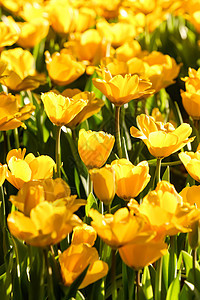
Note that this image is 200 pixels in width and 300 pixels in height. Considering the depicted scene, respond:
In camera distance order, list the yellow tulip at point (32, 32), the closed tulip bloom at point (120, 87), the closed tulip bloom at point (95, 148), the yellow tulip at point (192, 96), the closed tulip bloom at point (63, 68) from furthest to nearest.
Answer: the yellow tulip at point (32, 32), the closed tulip bloom at point (63, 68), the yellow tulip at point (192, 96), the closed tulip bloom at point (120, 87), the closed tulip bloom at point (95, 148)

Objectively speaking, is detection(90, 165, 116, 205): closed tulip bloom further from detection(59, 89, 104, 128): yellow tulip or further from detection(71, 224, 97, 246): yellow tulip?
detection(59, 89, 104, 128): yellow tulip

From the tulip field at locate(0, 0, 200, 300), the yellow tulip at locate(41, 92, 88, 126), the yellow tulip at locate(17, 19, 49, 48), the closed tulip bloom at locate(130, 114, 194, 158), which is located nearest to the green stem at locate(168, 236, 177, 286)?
the tulip field at locate(0, 0, 200, 300)

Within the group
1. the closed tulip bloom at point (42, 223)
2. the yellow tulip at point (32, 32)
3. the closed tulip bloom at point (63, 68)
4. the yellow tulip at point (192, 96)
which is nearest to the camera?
the closed tulip bloom at point (42, 223)

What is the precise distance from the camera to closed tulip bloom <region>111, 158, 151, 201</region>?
122cm

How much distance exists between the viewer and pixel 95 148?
4.41ft

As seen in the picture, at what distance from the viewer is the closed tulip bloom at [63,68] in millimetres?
1932

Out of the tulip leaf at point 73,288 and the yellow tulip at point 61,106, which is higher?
the yellow tulip at point 61,106

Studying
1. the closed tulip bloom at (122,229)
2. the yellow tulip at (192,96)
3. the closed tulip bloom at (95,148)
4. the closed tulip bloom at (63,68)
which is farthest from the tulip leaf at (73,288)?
the closed tulip bloom at (63,68)

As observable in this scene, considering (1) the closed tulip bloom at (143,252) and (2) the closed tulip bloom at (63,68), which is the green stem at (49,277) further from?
(2) the closed tulip bloom at (63,68)

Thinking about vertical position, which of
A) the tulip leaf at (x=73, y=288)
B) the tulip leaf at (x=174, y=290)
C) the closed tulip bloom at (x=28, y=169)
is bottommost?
the tulip leaf at (x=174, y=290)

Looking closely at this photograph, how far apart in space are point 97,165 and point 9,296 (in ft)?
1.20

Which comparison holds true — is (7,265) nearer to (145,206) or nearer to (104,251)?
(104,251)

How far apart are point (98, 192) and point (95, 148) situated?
0.19m

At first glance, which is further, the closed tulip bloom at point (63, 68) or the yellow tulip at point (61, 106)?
the closed tulip bloom at point (63, 68)
